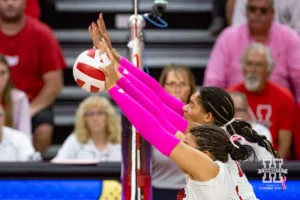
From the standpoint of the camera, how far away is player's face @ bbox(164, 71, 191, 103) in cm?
595

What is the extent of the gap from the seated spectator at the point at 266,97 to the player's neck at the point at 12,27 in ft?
5.96

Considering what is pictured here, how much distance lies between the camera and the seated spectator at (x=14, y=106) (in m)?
6.41

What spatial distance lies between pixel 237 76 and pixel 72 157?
157cm

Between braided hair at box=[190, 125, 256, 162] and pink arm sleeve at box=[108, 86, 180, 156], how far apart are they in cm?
16

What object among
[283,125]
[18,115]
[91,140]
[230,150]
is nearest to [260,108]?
[283,125]

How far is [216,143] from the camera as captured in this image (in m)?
4.09

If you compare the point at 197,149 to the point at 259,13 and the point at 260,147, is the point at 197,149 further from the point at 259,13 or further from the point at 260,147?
the point at 259,13

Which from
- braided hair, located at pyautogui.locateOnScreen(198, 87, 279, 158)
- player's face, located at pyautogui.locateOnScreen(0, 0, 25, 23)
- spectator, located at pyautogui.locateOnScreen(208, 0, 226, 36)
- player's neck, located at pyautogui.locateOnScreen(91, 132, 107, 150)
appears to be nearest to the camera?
braided hair, located at pyautogui.locateOnScreen(198, 87, 279, 158)

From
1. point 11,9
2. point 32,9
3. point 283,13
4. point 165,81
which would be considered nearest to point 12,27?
point 11,9

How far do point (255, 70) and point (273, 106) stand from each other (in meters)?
0.32

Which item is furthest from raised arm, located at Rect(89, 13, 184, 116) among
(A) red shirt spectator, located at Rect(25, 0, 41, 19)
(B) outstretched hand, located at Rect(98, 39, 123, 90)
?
(A) red shirt spectator, located at Rect(25, 0, 41, 19)

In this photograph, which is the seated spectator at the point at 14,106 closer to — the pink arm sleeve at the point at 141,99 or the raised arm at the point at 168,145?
the pink arm sleeve at the point at 141,99

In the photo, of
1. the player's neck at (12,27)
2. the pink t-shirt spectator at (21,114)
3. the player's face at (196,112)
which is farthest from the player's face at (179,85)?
the player's neck at (12,27)

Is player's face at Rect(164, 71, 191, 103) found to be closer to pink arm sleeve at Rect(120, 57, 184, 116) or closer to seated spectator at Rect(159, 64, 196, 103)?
seated spectator at Rect(159, 64, 196, 103)
